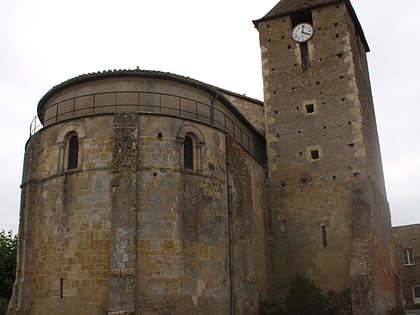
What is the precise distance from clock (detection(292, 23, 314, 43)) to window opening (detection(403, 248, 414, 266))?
61.4 ft

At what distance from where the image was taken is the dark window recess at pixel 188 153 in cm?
1978

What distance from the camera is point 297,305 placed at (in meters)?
21.0

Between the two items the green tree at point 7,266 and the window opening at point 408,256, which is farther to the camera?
the window opening at point 408,256

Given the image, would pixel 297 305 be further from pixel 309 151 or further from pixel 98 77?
pixel 98 77

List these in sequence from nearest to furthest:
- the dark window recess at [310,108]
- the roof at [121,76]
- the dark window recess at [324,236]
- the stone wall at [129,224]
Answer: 1. the stone wall at [129,224]
2. the roof at [121,76]
3. the dark window recess at [324,236]
4. the dark window recess at [310,108]

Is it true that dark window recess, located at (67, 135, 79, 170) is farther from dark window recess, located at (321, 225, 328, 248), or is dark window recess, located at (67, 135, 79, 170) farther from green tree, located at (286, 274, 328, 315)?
dark window recess, located at (321, 225, 328, 248)

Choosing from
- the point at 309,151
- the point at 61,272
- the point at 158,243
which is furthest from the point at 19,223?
the point at 309,151

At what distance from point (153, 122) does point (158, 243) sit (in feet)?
13.3

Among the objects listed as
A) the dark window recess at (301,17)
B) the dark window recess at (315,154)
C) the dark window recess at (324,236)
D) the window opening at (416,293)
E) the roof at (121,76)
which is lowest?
the window opening at (416,293)

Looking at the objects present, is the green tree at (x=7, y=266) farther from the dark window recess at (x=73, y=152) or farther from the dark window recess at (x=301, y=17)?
the dark window recess at (x=301, y=17)

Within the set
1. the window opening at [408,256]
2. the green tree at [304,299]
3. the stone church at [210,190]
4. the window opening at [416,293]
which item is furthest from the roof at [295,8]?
the window opening at [416,293]

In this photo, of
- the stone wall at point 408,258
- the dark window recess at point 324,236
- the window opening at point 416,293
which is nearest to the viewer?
the dark window recess at point 324,236

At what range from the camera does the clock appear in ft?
87.0

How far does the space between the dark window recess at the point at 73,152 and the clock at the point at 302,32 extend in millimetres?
12248
